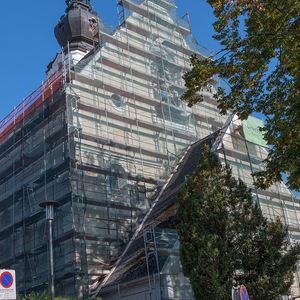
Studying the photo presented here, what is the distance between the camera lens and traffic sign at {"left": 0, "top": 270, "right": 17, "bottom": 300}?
7094 millimetres

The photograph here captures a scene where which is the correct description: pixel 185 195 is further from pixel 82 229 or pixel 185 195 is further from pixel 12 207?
pixel 12 207

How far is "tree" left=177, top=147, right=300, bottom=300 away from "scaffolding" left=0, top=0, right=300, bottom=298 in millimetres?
4667

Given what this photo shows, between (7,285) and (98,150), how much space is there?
13310 millimetres

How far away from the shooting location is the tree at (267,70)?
10.3 meters

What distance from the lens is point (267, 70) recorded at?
1220 cm

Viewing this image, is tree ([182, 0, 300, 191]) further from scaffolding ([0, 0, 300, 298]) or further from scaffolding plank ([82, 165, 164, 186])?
scaffolding plank ([82, 165, 164, 186])

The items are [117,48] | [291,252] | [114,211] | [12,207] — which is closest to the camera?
[291,252]

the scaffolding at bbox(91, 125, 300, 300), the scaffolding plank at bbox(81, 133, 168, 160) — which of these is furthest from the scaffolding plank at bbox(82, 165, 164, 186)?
the scaffolding plank at bbox(81, 133, 168, 160)

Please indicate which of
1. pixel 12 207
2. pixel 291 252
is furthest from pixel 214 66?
pixel 12 207

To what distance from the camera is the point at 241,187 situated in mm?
13195

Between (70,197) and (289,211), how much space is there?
29.8 ft

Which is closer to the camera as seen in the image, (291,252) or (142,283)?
(291,252)

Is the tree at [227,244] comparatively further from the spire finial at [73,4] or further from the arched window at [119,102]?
the spire finial at [73,4]

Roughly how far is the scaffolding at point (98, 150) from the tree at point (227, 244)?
467 centimetres
